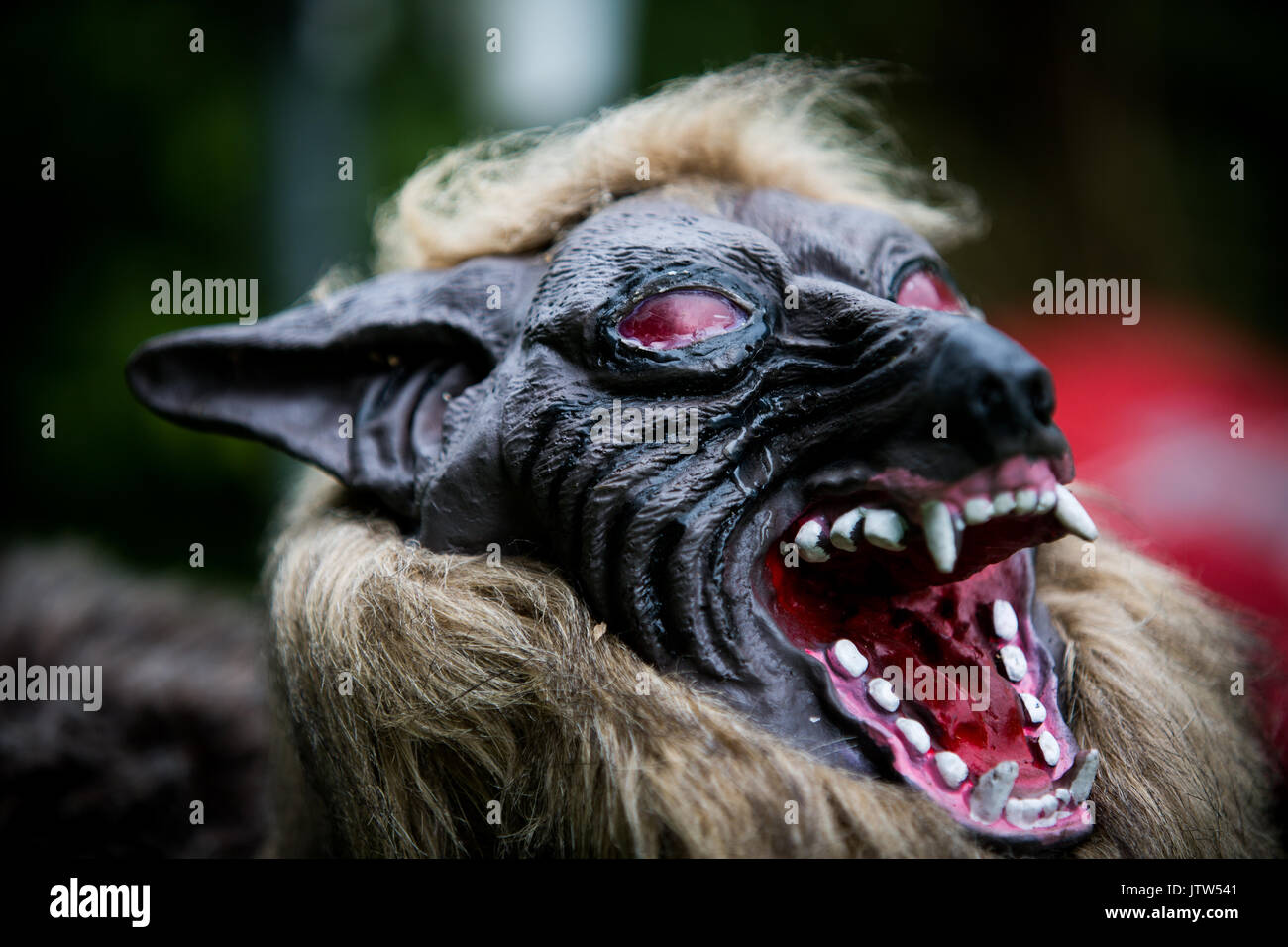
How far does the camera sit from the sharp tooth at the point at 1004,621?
0.97 m

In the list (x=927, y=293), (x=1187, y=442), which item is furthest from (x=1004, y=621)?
(x=1187, y=442)

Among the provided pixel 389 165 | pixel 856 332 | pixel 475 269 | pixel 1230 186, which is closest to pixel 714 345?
pixel 856 332

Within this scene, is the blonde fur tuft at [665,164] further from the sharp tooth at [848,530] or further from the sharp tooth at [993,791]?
the sharp tooth at [993,791]

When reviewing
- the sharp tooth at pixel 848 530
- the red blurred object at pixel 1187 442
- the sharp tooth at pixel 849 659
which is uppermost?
the sharp tooth at pixel 848 530

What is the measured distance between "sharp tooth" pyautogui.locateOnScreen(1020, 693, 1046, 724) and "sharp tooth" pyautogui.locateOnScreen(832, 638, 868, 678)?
159 millimetres

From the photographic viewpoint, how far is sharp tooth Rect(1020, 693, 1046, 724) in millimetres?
916

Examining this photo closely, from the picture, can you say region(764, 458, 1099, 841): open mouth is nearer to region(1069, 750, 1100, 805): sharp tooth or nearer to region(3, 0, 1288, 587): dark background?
region(1069, 750, 1100, 805): sharp tooth

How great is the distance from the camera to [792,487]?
3.06 feet

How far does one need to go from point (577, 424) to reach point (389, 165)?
3.03 metres

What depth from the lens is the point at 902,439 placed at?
87cm

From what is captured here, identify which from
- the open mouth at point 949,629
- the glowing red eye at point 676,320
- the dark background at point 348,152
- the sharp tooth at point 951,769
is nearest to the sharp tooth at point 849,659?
the open mouth at point 949,629

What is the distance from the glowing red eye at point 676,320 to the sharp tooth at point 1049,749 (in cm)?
49

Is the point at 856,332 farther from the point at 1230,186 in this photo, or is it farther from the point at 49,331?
the point at 1230,186

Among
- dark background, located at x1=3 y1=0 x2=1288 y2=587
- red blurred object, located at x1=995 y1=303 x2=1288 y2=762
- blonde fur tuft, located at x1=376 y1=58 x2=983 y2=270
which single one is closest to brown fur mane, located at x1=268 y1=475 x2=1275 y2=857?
red blurred object, located at x1=995 y1=303 x2=1288 y2=762
